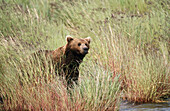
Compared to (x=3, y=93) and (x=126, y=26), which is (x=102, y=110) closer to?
(x=3, y=93)

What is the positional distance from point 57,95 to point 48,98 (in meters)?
0.15

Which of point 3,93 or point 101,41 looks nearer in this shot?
point 3,93

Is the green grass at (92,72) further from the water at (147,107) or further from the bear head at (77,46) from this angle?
the bear head at (77,46)

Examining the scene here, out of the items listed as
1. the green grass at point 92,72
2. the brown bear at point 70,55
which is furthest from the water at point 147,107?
the brown bear at point 70,55

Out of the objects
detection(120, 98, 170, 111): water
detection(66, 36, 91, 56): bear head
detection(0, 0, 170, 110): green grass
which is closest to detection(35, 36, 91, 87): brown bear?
detection(66, 36, 91, 56): bear head

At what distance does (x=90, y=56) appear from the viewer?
7281 mm

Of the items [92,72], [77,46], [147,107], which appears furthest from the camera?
[77,46]

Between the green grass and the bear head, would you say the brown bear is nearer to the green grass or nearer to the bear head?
the bear head

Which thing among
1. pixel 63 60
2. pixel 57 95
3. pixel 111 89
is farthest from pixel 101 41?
pixel 57 95

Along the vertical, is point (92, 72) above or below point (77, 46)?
below

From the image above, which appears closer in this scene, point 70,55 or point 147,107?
point 147,107

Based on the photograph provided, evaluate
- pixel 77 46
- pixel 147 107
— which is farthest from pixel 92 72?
pixel 147 107

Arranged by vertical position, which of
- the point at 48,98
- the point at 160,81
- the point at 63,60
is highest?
the point at 63,60

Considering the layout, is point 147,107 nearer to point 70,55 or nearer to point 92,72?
point 92,72
